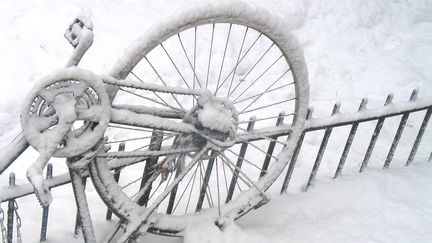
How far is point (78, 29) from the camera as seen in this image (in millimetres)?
2246

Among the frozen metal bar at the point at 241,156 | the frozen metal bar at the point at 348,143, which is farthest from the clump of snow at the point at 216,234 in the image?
the frozen metal bar at the point at 348,143

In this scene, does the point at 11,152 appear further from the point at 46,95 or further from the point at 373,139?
the point at 373,139

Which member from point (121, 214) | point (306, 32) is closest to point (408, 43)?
point (306, 32)

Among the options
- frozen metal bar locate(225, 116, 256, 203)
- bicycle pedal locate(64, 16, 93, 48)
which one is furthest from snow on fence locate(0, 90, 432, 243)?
bicycle pedal locate(64, 16, 93, 48)

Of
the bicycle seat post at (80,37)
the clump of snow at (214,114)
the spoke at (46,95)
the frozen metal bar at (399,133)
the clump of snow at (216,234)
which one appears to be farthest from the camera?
the frozen metal bar at (399,133)

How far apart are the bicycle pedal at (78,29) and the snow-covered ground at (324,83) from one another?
145 centimetres

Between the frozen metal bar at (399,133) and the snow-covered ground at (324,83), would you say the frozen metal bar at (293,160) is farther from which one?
the frozen metal bar at (399,133)

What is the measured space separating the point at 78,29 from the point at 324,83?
4.03 meters

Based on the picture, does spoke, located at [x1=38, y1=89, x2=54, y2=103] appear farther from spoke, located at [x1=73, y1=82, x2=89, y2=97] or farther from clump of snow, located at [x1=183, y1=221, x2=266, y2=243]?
clump of snow, located at [x1=183, y1=221, x2=266, y2=243]

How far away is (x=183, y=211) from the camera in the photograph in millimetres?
3455

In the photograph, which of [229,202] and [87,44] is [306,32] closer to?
[229,202]

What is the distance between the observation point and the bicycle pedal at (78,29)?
2.22 metres

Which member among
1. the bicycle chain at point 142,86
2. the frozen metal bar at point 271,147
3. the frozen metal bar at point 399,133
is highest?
the frozen metal bar at point 399,133

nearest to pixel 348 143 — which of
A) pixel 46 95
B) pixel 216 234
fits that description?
pixel 216 234
